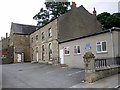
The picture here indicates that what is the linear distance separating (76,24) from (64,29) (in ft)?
8.00

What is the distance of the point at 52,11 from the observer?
5250 centimetres

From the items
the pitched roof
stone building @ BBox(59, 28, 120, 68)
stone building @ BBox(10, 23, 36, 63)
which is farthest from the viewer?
stone building @ BBox(10, 23, 36, 63)

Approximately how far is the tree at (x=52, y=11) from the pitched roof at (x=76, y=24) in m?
17.4

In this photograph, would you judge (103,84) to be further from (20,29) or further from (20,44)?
(20,29)

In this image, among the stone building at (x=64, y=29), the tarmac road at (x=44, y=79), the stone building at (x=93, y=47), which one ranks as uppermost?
the stone building at (x=64, y=29)

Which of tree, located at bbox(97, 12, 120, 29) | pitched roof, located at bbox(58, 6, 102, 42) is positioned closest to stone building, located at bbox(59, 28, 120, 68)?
pitched roof, located at bbox(58, 6, 102, 42)

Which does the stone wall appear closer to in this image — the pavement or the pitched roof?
the pavement

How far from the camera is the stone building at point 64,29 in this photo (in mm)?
30281

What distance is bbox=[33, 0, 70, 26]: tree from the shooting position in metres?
50.9

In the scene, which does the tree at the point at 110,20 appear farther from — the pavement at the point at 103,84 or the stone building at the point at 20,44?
the pavement at the point at 103,84

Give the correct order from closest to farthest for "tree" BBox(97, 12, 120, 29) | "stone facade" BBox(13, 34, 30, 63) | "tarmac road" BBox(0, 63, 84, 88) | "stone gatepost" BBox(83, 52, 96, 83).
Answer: "tarmac road" BBox(0, 63, 84, 88), "stone gatepost" BBox(83, 52, 96, 83), "tree" BBox(97, 12, 120, 29), "stone facade" BBox(13, 34, 30, 63)

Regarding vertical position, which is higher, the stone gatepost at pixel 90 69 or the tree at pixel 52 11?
the tree at pixel 52 11

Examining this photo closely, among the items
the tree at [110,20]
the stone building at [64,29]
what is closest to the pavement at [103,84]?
the stone building at [64,29]

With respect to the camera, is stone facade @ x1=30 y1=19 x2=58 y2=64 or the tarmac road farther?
stone facade @ x1=30 y1=19 x2=58 y2=64
